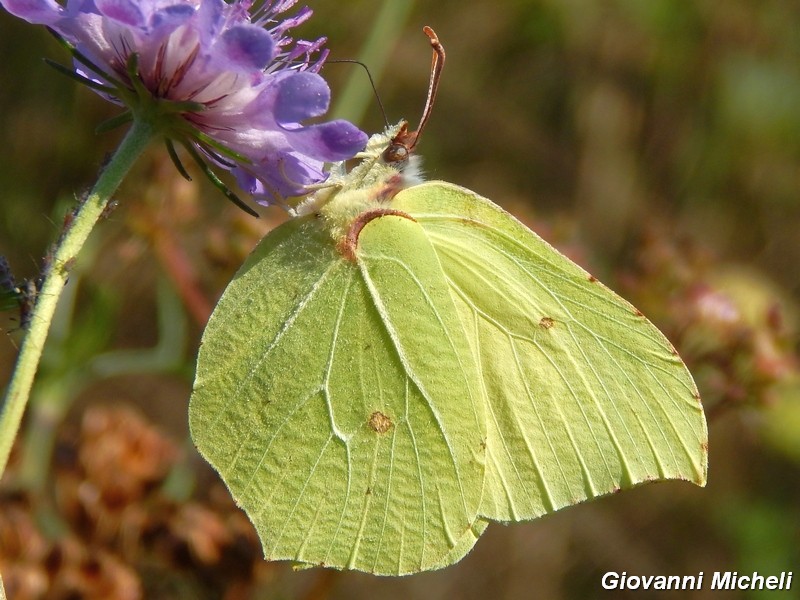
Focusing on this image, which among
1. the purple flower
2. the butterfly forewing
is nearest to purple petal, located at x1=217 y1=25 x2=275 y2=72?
the purple flower

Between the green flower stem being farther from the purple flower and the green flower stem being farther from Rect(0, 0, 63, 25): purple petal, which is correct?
Rect(0, 0, 63, 25): purple petal

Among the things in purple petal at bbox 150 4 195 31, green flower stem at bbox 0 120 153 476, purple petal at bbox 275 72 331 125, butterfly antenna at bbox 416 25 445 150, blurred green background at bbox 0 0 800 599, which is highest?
blurred green background at bbox 0 0 800 599

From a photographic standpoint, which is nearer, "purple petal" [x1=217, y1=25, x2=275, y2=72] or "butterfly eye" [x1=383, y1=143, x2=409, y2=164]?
"purple petal" [x1=217, y1=25, x2=275, y2=72]

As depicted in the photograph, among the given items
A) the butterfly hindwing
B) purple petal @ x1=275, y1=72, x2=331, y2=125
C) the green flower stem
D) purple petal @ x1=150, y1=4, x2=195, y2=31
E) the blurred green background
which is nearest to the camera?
the green flower stem

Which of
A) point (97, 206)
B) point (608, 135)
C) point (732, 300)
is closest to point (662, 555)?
point (608, 135)

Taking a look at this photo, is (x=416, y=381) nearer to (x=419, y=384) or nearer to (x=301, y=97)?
(x=419, y=384)

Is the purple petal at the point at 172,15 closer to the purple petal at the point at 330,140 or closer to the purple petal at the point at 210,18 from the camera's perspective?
the purple petal at the point at 210,18
